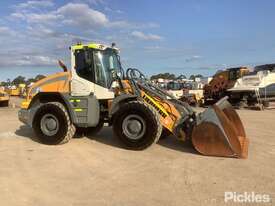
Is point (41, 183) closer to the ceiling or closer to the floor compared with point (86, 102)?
closer to the floor

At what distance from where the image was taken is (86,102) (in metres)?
10.0

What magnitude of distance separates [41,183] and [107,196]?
56.5 inches

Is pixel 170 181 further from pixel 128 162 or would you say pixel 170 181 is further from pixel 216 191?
pixel 128 162

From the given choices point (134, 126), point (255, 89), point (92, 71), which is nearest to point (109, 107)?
point (92, 71)

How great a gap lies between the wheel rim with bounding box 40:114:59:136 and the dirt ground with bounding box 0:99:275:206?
1.35 feet

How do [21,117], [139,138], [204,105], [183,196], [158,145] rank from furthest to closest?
[204,105] → [21,117] → [158,145] → [139,138] → [183,196]

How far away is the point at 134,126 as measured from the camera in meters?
9.19

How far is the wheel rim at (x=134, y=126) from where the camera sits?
9.11 metres

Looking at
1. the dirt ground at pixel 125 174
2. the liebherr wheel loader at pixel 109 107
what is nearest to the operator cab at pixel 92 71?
the liebherr wheel loader at pixel 109 107

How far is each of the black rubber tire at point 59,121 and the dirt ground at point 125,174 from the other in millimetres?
217

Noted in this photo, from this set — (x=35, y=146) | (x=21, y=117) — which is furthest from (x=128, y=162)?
(x=21, y=117)

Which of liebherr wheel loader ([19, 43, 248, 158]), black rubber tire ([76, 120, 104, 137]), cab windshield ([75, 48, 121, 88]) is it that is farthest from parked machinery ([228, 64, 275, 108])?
cab windshield ([75, 48, 121, 88])

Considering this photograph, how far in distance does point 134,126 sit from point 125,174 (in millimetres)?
1987

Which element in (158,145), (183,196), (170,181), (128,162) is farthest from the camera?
(158,145)
